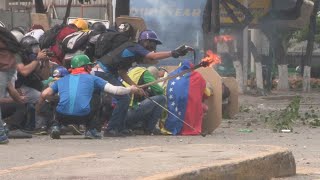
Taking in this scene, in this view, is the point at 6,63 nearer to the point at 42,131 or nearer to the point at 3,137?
the point at 3,137

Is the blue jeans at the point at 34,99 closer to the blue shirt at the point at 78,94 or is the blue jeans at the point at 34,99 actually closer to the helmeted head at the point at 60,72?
the helmeted head at the point at 60,72

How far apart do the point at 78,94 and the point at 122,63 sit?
1055 mm

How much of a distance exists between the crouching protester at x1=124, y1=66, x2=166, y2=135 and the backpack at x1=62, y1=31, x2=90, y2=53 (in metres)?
0.96

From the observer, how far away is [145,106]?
11.9m

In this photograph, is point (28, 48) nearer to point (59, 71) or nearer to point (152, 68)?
point (59, 71)

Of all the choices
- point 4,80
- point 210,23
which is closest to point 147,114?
point 4,80

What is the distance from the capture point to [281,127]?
14.1 metres

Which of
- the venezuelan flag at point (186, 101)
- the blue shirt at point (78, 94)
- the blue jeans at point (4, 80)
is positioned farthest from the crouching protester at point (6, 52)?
the venezuelan flag at point (186, 101)

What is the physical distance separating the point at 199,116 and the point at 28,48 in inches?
107

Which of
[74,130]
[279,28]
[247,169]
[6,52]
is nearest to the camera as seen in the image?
[247,169]

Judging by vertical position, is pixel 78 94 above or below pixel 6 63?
below

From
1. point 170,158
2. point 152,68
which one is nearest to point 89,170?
point 170,158

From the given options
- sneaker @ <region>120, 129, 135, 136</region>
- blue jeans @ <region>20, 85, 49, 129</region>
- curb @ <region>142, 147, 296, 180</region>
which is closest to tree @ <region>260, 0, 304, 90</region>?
sneaker @ <region>120, 129, 135, 136</region>

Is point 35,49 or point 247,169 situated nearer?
point 247,169
